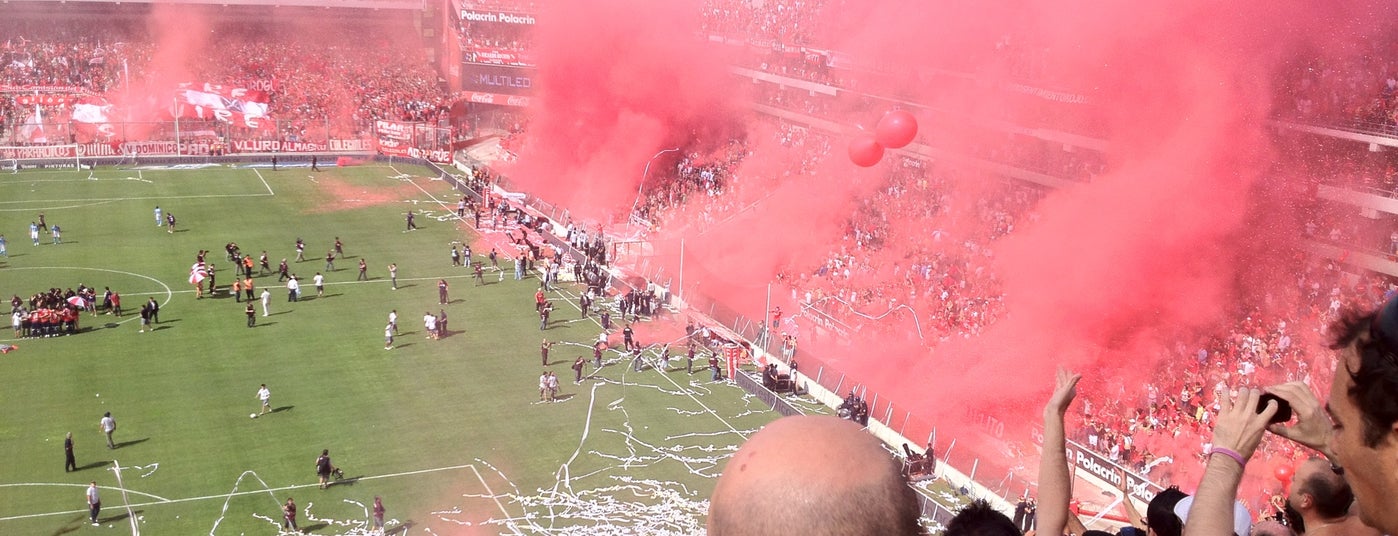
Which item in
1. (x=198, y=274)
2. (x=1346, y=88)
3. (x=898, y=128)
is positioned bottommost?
(x=198, y=274)

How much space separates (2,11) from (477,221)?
3683 centimetres

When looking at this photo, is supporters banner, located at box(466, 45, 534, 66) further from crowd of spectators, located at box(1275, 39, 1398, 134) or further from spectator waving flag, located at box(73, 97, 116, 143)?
crowd of spectators, located at box(1275, 39, 1398, 134)

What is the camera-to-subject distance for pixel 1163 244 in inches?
1115

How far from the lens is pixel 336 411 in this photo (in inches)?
1044

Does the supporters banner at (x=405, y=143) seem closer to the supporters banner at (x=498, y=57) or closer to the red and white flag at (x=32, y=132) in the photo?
the supporters banner at (x=498, y=57)

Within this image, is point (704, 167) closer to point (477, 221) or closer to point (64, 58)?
point (477, 221)

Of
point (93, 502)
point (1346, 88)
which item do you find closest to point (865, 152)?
A: point (1346, 88)

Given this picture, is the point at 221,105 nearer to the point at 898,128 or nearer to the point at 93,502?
the point at 93,502

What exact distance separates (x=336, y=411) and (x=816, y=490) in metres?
25.7

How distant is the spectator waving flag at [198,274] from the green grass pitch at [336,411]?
56 centimetres

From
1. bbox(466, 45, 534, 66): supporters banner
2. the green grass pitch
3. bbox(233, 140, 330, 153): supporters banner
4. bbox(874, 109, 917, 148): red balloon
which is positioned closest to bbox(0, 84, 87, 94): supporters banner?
bbox(233, 140, 330, 153): supporters banner

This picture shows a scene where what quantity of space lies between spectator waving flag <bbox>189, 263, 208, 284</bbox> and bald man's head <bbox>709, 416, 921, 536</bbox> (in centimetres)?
3539

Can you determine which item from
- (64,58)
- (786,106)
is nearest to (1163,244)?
(786,106)

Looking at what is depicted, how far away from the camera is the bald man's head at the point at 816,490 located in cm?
247
